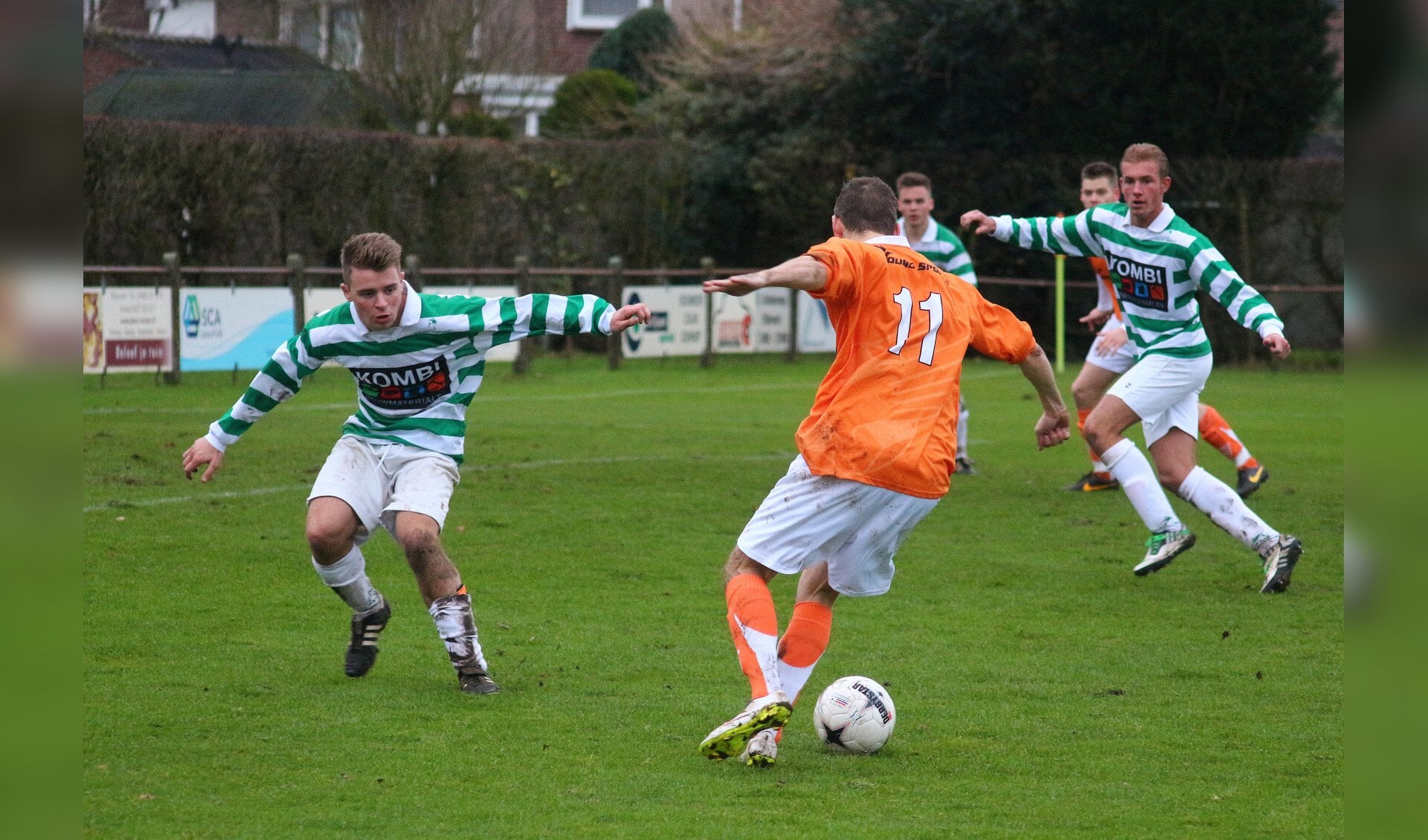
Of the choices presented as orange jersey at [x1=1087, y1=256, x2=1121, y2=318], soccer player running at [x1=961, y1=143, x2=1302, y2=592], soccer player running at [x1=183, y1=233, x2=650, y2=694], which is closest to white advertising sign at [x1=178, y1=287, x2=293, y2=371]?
orange jersey at [x1=1087, y1=256, x2=1121, y2=318]

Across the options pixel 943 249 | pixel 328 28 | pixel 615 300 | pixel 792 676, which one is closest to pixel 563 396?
pixel 615 300

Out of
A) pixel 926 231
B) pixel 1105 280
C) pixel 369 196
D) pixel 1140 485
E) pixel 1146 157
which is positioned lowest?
pixel 1140 485

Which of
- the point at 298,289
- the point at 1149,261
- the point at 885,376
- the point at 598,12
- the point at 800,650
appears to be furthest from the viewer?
the point at 598,12

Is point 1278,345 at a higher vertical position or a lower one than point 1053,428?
higher

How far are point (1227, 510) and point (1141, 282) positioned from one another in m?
1.38

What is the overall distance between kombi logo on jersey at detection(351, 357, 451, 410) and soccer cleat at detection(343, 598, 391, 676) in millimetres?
821

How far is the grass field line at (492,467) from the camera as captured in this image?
9.77 meters

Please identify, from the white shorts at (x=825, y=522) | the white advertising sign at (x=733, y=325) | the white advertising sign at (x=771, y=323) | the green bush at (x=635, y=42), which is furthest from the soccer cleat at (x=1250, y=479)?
the green bush at (x=635, y=42)

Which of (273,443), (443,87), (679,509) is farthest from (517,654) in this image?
(443,87)

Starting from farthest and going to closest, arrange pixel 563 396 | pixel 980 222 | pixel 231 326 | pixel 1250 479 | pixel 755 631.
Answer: pixel 231 326 < pixel 563 396 < pixel 1250 479 < pixel 980 222 < pixel 755 631

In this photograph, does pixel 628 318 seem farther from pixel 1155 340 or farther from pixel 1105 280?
pixel 1105 280

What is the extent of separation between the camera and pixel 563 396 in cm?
1861

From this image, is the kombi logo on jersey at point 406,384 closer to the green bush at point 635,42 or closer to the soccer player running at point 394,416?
the soccer player running at point 394,416
